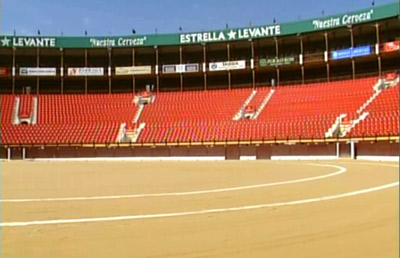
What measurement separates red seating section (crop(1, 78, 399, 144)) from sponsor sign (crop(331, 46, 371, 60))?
262cm

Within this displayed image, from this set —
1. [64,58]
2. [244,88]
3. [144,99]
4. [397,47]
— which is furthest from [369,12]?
[64,58]

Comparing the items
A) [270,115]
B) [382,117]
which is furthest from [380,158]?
[270,115]

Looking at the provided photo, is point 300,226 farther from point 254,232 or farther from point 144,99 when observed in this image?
point 144,99

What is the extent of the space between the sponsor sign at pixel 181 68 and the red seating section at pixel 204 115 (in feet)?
8.81

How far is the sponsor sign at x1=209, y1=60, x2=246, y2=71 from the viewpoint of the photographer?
51.7m

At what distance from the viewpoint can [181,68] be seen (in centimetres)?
5344

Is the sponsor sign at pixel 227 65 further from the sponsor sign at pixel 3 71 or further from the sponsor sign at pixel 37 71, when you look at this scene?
the sponsor sign at pixel 3 71

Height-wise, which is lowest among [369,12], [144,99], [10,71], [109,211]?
[109,211]

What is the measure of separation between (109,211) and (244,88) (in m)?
44.6

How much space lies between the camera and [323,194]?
1142 centimetres

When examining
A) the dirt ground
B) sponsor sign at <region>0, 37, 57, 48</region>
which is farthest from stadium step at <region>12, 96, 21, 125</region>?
the dirt ground

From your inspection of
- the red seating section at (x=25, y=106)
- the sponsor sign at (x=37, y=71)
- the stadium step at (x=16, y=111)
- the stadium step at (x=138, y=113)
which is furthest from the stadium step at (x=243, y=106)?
the stadium step at (x=16, y=111)

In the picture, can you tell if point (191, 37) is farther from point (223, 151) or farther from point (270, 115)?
point (223, 151)

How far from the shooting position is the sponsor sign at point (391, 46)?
43.2 metres
